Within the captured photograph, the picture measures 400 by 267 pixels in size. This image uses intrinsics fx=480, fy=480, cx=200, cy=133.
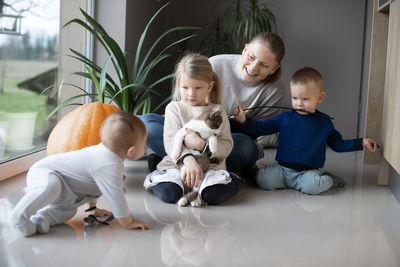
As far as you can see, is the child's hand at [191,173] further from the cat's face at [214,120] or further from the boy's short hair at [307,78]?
the boy's short hair at [307,78]

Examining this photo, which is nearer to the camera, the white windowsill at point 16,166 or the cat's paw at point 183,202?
the cat's paw at point 183,202

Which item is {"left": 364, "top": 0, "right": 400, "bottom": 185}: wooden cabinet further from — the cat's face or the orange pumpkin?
the orange pumpkin

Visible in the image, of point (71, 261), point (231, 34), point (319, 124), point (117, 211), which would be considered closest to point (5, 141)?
point (117, 211)

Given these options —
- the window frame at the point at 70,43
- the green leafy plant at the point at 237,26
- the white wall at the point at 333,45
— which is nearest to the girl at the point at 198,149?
the window frame at the point at 70,43

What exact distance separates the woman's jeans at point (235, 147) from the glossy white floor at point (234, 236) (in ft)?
0.78

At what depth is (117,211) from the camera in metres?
1.54

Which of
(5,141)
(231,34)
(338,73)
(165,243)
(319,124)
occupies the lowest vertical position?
(165,243)

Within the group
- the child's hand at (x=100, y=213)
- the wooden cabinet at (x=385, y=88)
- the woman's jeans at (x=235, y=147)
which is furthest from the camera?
the woman's jeans at (x=235, y=147)

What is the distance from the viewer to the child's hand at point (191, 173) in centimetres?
189

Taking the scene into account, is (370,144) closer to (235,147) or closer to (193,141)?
(235,147)

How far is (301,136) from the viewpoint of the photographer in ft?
7.47

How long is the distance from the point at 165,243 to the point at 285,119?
1.05m

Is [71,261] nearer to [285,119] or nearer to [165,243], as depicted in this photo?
[165,243]

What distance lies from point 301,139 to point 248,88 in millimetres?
392
